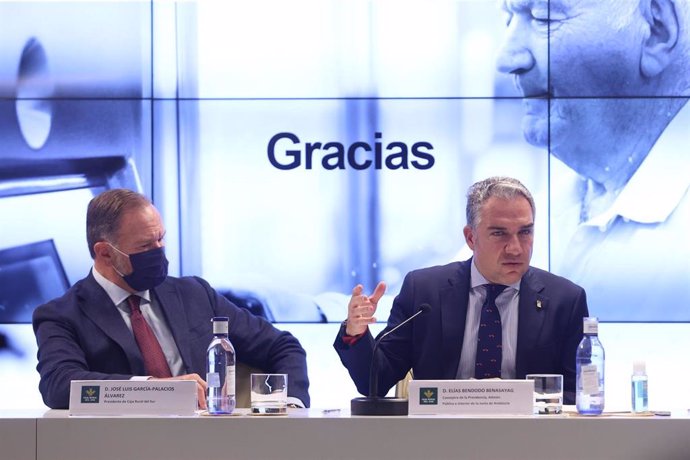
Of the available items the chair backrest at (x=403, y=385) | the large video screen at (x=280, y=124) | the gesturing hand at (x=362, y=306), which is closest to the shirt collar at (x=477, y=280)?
the chair backrest at (x=403, y=385)

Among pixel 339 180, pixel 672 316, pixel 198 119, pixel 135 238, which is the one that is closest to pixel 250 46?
pixel 198 119

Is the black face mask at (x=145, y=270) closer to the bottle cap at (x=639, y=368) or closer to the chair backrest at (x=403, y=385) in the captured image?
the chair backrest at (x=403, y=385)

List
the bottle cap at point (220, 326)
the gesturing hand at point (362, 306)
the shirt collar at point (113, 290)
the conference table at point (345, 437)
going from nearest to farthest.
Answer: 1. the conference table at point (345, 437)
2. the bottle cap at point (220, 326)
3. the gesturing hand at point (362, 306)
4. the shirt collar at point (113, 290)

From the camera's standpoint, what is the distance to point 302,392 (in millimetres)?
3436

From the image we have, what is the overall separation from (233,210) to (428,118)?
999 mm

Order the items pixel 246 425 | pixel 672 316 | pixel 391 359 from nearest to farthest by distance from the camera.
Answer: pixel 246 425, pixel 391 359, pixel 672 316

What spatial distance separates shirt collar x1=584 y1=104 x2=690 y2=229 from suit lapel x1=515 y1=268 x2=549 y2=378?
1.83m

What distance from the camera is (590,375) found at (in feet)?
8.45

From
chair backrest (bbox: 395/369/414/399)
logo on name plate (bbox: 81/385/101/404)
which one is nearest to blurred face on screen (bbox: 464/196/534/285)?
chair backrest (bbox: 395/369/414/399)

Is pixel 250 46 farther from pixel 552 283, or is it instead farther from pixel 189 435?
pixel 189 435

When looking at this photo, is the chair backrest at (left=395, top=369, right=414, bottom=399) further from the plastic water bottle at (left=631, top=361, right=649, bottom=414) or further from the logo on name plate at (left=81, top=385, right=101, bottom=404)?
the logo on name plate at (left=81, top=385, right=101, bottom=404)

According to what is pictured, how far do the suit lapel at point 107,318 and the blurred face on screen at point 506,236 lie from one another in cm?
107

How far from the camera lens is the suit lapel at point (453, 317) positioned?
332 centimetres

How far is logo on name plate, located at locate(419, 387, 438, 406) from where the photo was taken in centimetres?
247
